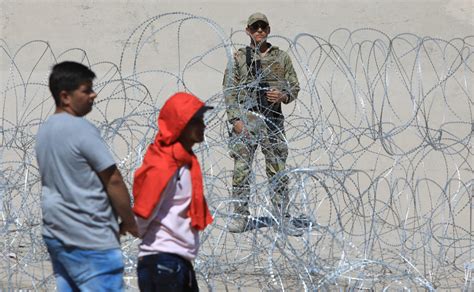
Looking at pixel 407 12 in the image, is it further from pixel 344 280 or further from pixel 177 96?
pixel 177 96

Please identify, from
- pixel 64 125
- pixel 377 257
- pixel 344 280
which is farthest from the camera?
pixel 377 257

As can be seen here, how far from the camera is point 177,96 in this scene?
4.25 meters

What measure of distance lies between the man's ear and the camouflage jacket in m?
3.10

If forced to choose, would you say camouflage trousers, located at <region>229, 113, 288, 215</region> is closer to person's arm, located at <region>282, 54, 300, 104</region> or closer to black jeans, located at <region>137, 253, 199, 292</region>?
person's arm, located at <region>282, 54, 300, 104</region>

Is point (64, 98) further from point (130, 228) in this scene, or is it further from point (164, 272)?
point (164, 272)

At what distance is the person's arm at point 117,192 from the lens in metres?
4.10

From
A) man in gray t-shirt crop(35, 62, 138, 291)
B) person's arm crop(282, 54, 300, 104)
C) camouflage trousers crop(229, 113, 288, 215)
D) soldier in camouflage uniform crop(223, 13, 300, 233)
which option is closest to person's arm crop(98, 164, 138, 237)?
man in gray t-shirt crop(35, 62, 138, 291)

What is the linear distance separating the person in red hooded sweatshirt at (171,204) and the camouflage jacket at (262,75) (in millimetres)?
2986

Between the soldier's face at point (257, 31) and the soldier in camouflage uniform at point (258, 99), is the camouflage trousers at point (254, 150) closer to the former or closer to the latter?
the soldier in camouflage uniform at point (258, 99)

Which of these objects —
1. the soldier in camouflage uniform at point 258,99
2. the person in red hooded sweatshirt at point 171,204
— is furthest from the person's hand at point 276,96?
the person in red hooded sweatshirt at point 171,204

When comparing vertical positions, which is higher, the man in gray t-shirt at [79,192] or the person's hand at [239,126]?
the person's hand at [239,126]

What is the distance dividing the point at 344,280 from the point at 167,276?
237cm

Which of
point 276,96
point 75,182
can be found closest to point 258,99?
point 276,96

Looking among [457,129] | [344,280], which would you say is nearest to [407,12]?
[457,129]
